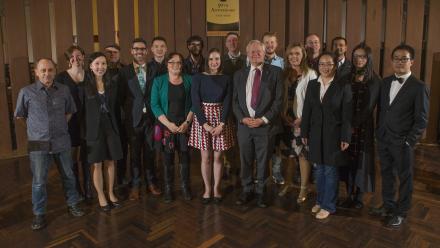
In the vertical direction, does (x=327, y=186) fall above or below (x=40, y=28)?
below

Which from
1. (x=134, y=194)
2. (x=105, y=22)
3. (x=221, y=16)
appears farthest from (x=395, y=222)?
(x=105, y=22)

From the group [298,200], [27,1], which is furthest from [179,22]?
[298,200]

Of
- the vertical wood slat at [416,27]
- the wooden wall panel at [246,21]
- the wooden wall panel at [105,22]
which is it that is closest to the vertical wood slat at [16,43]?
the wooden wall panel at [105,22]

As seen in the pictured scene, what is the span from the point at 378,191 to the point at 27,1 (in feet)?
16.7

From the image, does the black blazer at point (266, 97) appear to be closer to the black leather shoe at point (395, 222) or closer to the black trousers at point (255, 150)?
the black trousers at point (255, 150)

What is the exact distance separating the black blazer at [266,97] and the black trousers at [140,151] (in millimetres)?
950

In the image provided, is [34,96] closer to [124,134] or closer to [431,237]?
[124,134]

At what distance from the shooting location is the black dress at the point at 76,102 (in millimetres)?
3283

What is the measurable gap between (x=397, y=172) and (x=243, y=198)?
1390 mm

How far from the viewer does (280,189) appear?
391cm

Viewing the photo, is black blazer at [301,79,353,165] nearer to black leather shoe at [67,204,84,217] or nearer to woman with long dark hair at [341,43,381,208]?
woman with long dark hair at [341,43,381,208]

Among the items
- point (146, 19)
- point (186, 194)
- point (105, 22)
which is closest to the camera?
point (186, 194)

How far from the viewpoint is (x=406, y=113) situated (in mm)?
2812

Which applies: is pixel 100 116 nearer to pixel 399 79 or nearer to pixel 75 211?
pixel 75 211
